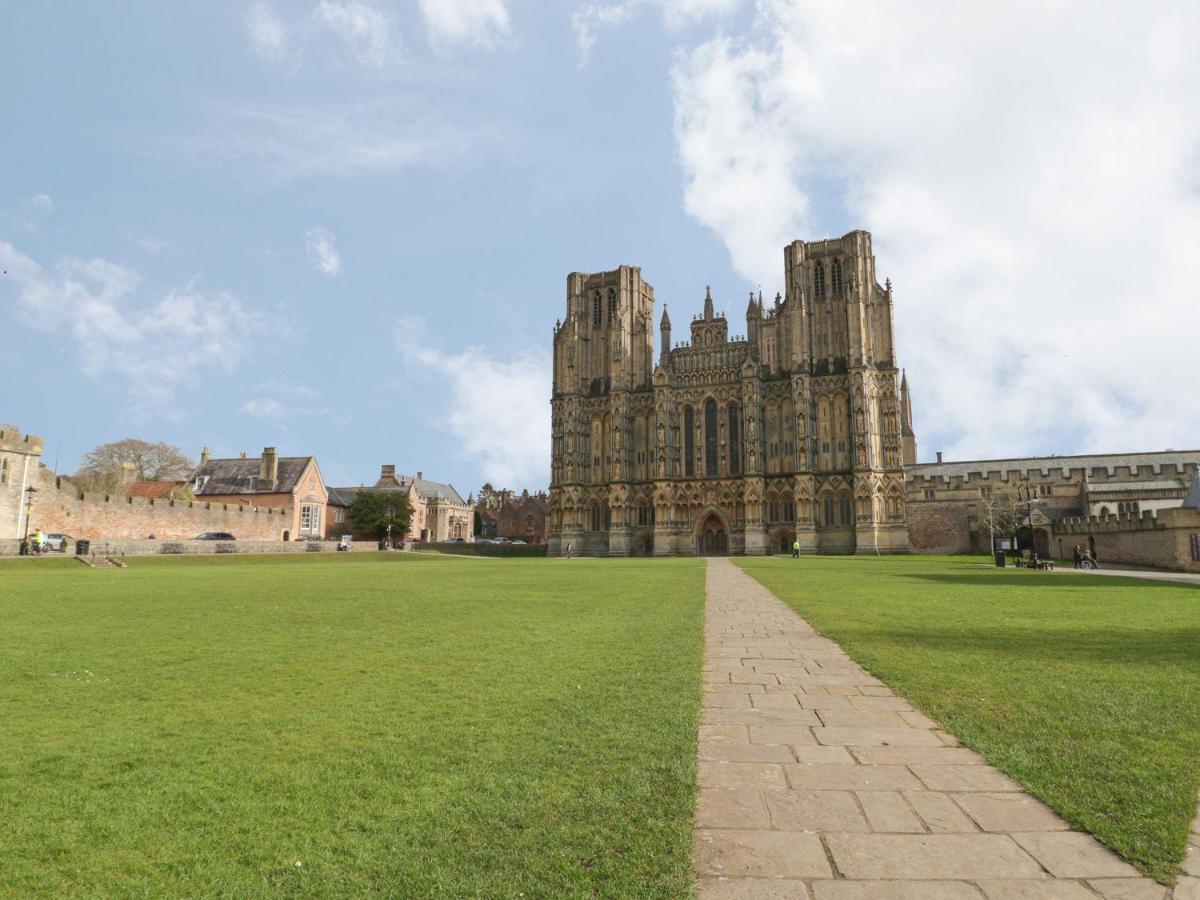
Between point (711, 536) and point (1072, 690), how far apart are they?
6312 cm

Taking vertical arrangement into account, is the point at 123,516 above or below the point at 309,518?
below

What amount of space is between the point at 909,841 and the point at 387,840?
270 centimetres

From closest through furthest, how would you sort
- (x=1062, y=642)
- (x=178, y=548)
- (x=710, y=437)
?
(x=1062, y=642), (x=178, y=548), (x=710, y=437)

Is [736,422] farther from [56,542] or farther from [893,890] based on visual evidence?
[893,890]

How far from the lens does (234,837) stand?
3742 millimetres

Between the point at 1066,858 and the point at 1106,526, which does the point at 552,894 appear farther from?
the point at 1106,526

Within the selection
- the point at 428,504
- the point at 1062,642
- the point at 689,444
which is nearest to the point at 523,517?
the point at 428,504

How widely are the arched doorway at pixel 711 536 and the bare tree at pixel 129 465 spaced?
2239 inches

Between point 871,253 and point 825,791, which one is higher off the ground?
point 871,253

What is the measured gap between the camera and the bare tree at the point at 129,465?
72750 millimetres

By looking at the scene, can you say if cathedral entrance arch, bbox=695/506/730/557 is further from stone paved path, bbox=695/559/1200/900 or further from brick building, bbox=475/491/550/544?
stone paved path, bbox=695/559/1200/900

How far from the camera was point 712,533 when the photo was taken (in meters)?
69.3

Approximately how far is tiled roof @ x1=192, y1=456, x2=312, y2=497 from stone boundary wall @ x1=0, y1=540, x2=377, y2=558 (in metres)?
20.0

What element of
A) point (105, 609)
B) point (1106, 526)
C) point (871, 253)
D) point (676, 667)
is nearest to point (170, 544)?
point (105, 609)
